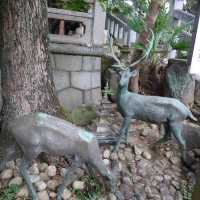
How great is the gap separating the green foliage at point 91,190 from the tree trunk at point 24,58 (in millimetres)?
779

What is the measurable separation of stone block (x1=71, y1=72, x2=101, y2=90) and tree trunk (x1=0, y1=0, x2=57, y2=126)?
1.06m

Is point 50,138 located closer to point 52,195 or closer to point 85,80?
point 52,195

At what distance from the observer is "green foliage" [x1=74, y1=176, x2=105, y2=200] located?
215cm

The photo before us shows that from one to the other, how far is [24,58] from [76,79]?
131cm

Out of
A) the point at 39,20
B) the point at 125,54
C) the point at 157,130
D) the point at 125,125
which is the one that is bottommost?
the point at 157,130

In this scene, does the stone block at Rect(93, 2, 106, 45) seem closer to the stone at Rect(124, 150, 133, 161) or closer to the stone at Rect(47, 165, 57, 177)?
the stone at Rect(124, 150, 133, 161)

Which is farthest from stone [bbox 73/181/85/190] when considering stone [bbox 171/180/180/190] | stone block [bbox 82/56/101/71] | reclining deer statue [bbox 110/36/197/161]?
stone block [bbox 82/56/101/71]

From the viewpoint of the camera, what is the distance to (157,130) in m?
Result: 3.19

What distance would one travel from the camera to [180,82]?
11.5ft

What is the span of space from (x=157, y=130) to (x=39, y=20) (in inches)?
71.7

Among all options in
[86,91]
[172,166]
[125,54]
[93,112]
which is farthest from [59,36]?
[172,166]

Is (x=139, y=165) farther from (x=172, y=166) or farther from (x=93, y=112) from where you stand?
(x=93, y=112)

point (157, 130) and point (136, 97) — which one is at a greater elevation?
point (136, 97)

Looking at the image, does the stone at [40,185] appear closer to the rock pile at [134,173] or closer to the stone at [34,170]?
the rock pile at [134,173]
